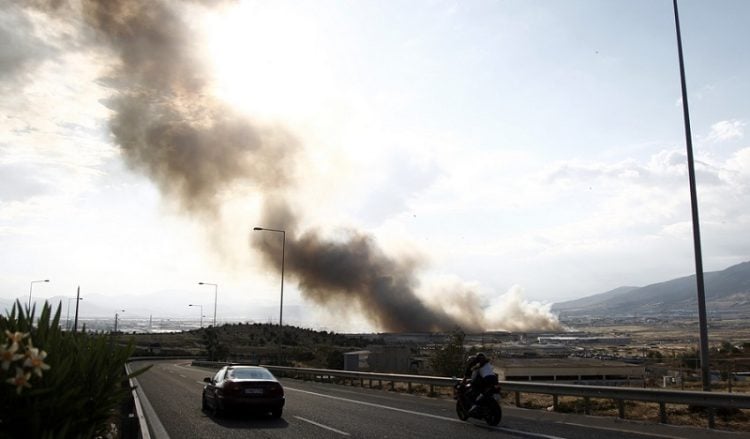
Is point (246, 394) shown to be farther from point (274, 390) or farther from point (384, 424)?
point (384, 424)

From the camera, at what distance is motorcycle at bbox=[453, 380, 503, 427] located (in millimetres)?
13422

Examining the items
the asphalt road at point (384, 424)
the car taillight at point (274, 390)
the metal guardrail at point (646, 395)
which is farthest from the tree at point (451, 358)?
the car taillight at point (274, 390)

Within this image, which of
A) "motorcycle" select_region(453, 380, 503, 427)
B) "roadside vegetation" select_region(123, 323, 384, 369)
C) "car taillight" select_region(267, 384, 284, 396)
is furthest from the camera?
"roadside vegetation" select_region(123, 323, 384, 369)

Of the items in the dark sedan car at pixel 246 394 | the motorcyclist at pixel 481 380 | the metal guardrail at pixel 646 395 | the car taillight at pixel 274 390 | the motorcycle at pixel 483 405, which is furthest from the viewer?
the car taillight at pixel 274 390

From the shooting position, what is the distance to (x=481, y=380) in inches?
551

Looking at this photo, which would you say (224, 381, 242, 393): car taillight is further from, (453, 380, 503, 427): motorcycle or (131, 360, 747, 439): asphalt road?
(453, 380, 503, 427): motorcycle

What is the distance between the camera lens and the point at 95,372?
652 centimetres

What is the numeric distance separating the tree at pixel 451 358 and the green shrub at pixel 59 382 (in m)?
37.3

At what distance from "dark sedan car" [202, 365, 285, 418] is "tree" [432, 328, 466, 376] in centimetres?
2832

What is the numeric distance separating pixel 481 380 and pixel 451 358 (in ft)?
99.4

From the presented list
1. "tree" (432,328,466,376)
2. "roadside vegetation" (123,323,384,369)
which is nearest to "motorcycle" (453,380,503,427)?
"tree" (432,328,466,376)

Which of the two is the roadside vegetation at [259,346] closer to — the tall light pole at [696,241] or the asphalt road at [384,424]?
the asphalt road at [384,424]

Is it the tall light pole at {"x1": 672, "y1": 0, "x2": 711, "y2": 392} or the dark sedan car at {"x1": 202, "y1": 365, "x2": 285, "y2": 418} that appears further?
the dark sedan car at {"x1": 202, "y1": 365, "x2": 285, "y2": 418}

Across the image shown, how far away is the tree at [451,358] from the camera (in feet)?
140
